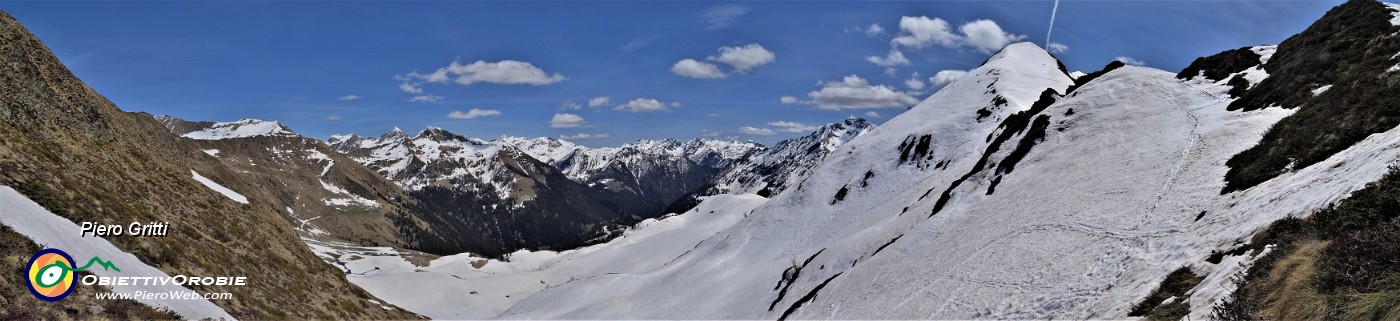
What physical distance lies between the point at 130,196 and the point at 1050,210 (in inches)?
1898

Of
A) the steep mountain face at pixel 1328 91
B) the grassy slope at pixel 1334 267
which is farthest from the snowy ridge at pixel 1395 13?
the grassy slope at pixel 1334 267

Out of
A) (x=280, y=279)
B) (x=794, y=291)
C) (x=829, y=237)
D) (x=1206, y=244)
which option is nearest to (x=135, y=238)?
(x=280, y=279)

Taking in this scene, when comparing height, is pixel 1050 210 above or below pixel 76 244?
below

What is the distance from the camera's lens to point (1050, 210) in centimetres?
3297

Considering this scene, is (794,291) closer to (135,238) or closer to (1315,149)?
(1315,149)

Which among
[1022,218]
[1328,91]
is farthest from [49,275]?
[1328,91]

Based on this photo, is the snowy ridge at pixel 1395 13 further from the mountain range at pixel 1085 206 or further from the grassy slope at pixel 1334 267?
the grassy slope at pixel 1334 267

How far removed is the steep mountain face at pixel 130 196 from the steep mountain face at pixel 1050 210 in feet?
104

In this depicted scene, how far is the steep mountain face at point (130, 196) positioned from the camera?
24.0 meters

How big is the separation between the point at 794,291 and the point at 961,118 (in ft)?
145

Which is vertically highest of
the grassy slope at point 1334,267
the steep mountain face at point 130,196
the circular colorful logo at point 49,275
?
the steep mountain face at point 130,196

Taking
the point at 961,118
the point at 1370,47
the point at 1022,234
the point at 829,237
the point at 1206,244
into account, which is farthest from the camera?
the point at 961,118

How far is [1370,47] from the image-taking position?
3406 centimetres

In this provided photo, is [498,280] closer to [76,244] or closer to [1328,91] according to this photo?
[76,244]
